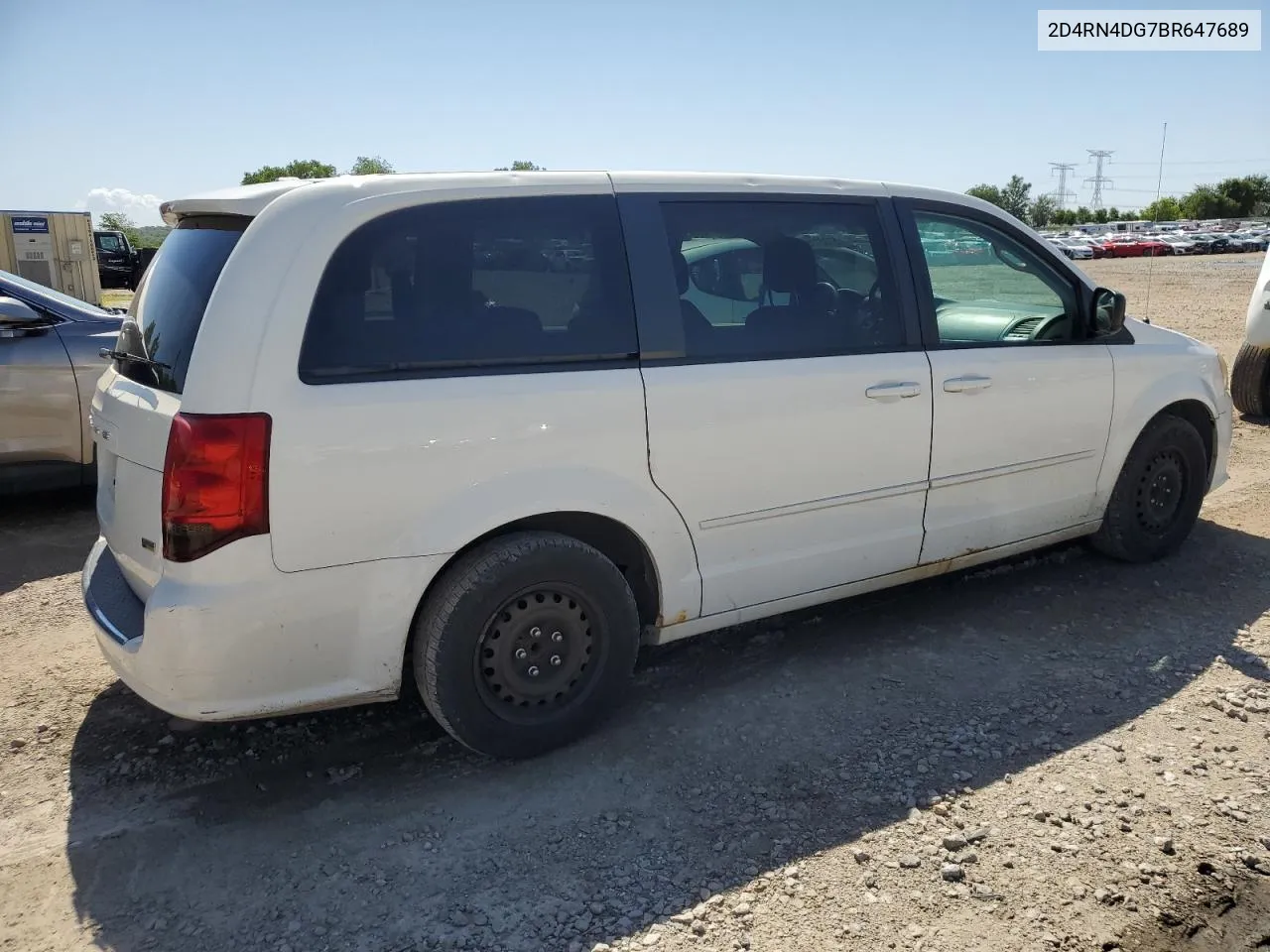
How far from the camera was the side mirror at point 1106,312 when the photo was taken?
15.1 feet

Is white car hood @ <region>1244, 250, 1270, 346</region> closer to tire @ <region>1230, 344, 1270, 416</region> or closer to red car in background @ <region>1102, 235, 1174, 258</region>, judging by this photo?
tire @ <region>1230, 344, 1270, 416</region>

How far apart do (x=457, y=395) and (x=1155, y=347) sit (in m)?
3.62

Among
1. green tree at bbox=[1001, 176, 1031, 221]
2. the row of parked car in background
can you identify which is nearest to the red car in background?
the row of parked car in background

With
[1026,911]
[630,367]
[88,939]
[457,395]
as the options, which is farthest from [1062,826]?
[88,939]

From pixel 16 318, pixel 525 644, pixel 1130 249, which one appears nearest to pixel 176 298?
pixel 525 644

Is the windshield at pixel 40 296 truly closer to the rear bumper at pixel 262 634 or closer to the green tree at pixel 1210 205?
the rear bumper at pixel 262 634

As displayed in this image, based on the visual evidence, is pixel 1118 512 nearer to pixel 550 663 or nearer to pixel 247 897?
pixel 550 663

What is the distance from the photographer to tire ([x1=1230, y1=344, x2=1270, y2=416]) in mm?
8703

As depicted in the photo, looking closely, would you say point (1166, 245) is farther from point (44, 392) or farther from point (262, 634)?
point (262, 634)

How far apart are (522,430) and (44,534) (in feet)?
14.3

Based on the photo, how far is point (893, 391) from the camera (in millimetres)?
3928

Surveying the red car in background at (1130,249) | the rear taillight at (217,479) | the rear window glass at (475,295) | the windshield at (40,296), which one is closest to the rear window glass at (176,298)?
the rear taillight at (217,479)

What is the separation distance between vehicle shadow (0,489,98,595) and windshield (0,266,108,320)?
4.12ft

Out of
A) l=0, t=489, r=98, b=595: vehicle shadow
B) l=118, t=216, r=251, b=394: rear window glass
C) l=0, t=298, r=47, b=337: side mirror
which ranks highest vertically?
l=118, t=216, r=251, b=394: rear window glass
